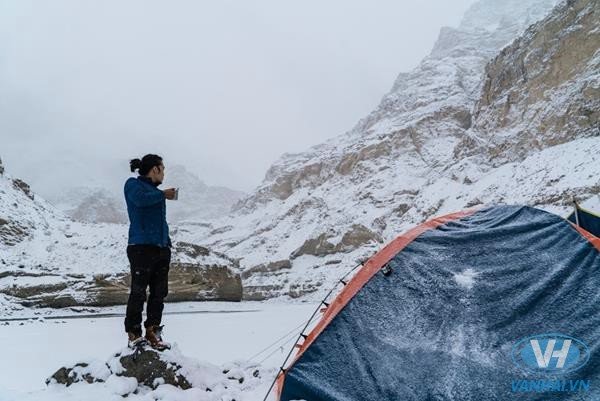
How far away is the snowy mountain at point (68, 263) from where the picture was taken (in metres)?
14.3

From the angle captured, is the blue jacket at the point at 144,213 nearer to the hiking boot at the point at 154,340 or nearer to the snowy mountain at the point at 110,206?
the hiking boot at the point at 154,340

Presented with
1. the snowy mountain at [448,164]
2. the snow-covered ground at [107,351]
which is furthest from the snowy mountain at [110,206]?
the snow-covered ground at [107,351]

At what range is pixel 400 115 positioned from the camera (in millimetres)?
75938

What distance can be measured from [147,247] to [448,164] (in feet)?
156

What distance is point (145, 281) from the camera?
422 centimetres

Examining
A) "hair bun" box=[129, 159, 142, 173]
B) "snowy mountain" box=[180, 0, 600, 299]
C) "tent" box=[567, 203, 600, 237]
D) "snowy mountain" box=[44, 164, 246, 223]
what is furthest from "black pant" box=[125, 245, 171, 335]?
"snowy mountain" box=[44, 164, 246, 223]

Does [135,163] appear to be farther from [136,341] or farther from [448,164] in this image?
[448,164]

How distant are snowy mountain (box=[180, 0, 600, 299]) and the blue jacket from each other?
22296mm

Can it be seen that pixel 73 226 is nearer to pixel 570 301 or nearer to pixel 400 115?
pixel 570 301

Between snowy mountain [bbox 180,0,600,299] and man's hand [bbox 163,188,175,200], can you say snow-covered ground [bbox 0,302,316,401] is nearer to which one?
man's hand [bbox 163,188,175,200]

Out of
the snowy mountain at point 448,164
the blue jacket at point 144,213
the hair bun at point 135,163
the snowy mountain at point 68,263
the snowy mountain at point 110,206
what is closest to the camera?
the blue jacket at point 144,213

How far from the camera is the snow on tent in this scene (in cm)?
315

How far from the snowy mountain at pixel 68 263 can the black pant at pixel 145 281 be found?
11548 millimetres

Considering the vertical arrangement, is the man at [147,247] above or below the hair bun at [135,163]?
below
